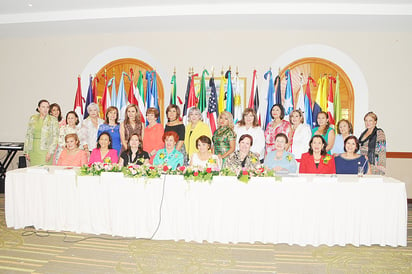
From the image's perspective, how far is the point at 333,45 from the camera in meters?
5.88

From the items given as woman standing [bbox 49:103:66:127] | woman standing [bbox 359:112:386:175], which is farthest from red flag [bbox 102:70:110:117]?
woman standing [bbox 359:112:386:175]

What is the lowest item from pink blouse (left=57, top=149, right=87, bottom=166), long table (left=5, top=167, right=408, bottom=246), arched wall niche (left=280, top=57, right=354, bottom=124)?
long table (left=5, top=167, right=408, bottom=246)

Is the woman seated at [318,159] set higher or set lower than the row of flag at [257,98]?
lower

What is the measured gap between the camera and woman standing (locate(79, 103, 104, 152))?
549 centimetres

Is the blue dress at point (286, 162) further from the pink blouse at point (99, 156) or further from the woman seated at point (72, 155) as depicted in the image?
the woman seated at point (72, 155)

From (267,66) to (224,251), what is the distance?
3.84 m

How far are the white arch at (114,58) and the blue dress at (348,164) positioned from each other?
3.49m

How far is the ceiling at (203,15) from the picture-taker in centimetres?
491

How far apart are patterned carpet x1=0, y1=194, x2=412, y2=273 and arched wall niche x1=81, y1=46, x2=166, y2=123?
338 cm

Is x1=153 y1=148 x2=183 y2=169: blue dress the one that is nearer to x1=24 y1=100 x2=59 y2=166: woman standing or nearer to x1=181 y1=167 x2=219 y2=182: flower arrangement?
x1=181 y1=167 x2=219 y2=182: flower arrangement

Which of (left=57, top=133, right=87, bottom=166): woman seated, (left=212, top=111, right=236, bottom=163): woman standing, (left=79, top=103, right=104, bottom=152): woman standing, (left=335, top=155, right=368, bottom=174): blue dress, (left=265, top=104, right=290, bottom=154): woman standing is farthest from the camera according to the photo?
(left=79, top=103, right=104, bottom=152): woman standing

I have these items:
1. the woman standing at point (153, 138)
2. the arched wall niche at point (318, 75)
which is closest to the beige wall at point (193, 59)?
the arched wall niche at point (318, 75)

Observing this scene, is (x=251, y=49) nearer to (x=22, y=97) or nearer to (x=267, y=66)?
(x=267, y=66)

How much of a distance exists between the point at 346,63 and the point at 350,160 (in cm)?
249
